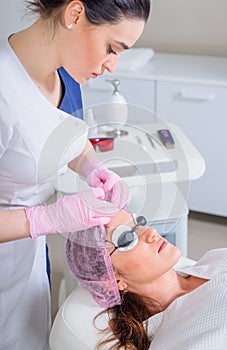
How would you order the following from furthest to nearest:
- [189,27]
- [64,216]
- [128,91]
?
[189,27]
[128,91]
[64,216]

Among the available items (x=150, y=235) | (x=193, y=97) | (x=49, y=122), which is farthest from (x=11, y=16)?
(x=150, y=235)

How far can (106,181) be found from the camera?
57.2 inches

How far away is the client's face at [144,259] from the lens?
1459 millimetres

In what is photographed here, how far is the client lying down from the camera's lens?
133cm

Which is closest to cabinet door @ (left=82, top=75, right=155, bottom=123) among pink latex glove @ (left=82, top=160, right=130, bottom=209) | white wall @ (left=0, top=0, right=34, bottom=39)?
white wall @ (left=0, top=0, right=34, bottom=39)

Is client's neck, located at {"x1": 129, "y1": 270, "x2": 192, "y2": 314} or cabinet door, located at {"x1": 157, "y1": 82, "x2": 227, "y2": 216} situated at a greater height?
client's neck, located at {"x1": 129, "y1": 270, "x2": 192, "y2": 314}

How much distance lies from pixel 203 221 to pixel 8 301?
1.59 m

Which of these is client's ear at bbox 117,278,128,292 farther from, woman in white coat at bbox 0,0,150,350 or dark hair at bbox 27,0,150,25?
dark hair at bbox 27,0,150,25

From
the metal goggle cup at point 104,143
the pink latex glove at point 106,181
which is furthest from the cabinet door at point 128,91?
the pink latex glove at point 106,181

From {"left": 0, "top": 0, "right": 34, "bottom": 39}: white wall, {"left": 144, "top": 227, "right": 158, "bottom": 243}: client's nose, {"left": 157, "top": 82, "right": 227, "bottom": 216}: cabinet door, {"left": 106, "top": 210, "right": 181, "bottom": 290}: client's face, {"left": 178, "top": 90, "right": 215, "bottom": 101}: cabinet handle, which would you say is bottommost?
{"left": 157, "top": 82, "right": 227, "bottom": 216}: cabinet door

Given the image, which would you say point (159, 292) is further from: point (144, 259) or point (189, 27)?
point (189, 27)

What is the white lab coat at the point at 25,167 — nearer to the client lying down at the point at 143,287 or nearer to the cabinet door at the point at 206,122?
the client lying down at the point at 143,287

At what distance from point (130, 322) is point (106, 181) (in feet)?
1.16

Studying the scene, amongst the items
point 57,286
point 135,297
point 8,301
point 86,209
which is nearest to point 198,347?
point 135,297
